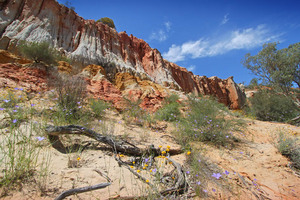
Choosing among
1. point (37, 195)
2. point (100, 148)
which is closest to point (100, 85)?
point (100, 148)

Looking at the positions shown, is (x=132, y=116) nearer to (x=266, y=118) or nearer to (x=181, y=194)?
(x=181, y=194)

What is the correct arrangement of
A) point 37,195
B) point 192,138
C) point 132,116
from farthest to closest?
1. point 132,116
2. point 192,138
3. point 37,195

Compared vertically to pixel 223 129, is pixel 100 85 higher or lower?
higher

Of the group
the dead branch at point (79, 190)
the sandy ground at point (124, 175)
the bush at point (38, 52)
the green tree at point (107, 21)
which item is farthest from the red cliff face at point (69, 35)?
the dead branch at point (79, 190)

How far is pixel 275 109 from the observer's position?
969 centimetres

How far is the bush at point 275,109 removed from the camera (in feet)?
30.5

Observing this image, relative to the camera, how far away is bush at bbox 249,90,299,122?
9281 mm

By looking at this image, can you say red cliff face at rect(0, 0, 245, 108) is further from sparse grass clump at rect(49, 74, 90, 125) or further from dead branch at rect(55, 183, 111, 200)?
dead branch at rect(55, 183, 111, 200)

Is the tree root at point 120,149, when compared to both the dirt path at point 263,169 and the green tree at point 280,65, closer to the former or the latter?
the dirt path at point 263,169

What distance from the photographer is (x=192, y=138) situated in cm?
370

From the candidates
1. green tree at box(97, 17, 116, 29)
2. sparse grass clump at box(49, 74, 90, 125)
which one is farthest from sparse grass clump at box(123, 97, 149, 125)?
green tree at box(97, 17, 116, 29)

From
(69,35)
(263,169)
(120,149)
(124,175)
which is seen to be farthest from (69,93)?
(69,35)

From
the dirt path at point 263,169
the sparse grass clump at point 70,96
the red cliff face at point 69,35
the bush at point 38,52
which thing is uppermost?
the red cliff face at point 69,35

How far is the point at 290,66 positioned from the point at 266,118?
180 inches
